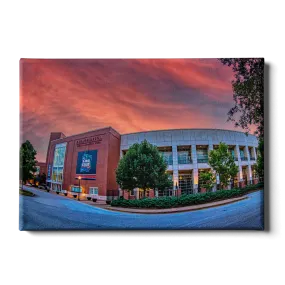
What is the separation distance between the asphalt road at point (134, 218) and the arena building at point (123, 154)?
18.8 inches

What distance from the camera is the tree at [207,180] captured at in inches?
169

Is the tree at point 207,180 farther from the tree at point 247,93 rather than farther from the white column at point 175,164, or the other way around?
the tree at point 247,93

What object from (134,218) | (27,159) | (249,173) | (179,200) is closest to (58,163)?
(27,159)

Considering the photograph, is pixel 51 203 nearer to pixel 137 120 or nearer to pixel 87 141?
pixel 87 141

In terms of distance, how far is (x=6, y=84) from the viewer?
3.75m

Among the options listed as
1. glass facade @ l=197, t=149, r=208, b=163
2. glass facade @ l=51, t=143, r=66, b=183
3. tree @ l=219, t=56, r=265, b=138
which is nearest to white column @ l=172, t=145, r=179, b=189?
glass facade @ l=197, t=149, r=208, b=163

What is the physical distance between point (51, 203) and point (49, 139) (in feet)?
5.38

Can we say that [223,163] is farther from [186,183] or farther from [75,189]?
[75,189]

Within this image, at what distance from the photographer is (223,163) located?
4273 millimetres

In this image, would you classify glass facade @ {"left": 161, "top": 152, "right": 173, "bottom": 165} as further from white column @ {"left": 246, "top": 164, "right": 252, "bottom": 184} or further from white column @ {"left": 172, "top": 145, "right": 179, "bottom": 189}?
white column @ {"left": 246, "top": 164, "right": 252, "bottom": 184}
